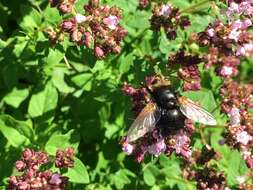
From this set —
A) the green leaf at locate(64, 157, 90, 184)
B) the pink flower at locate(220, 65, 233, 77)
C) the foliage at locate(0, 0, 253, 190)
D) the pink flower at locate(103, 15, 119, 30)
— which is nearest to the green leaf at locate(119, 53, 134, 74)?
the foliage at locate(0, 0, 253, 190)

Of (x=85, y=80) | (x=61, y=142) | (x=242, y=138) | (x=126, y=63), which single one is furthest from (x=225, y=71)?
(x=61, y=142)

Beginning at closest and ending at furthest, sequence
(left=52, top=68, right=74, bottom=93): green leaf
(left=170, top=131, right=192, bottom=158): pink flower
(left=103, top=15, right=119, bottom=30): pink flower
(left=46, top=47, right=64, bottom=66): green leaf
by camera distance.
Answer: (left=170, top=131, right=192, bottom=158): pink flower
(left=103, top=15, right=119, bottom=30): pink flower
(left=46, top=47, right=64, bottom=66): green leaf
(left=52, top=68, right=74, bottom=93): green leaf

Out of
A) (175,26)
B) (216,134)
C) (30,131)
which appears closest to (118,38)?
(175,26)

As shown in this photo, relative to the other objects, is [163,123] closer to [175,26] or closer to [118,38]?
[118,38]

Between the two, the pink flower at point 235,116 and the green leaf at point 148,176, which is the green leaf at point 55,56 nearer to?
the green leaf at point 148,176

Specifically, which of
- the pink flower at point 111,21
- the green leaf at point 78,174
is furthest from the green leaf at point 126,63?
the green leaf at point 78,174

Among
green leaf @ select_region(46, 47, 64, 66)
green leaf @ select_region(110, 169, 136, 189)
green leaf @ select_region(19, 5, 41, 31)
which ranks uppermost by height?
green leaf @ select_region(19, 5, 41, 31)

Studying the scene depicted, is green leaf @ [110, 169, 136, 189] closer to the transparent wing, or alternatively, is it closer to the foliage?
the foliage
